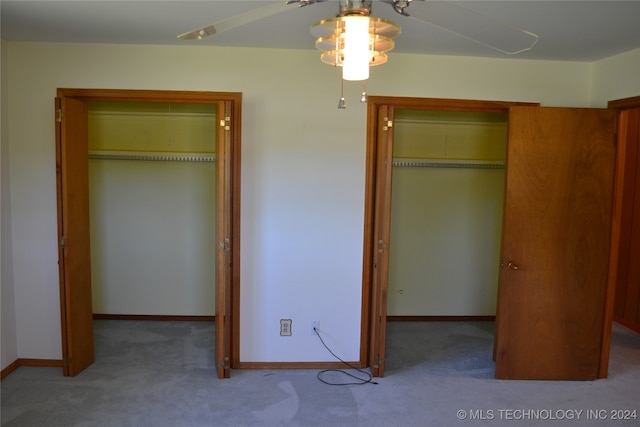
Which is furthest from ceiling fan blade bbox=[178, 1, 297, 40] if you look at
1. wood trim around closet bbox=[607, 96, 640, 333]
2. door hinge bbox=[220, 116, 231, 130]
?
wood trim around closet bbox=[607, 96, 640, 333]

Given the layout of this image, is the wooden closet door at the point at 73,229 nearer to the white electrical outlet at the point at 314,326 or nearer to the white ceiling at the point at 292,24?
the white ceiling at the point at 292,24

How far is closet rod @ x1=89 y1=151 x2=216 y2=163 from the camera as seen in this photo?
169 inches

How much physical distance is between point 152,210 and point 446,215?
2.95 meters

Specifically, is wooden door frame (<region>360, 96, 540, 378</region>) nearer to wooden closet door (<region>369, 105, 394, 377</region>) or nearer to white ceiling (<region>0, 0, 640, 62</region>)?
wooden closet door (<region>369, 105, 394, 377</region>)

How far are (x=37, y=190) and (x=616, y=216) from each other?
13.6ft

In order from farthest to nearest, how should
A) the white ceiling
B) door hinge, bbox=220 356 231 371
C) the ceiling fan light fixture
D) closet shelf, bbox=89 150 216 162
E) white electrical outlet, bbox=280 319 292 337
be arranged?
closet shelf, bbox=89 150 216 162 < white electrical outlet, bbox=280 319 292 337 < door hinge, bbox=220 356 231 371 < the white ceiling < the ceiling fan light fixture

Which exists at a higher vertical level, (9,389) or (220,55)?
(220,55)

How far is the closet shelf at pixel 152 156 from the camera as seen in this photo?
14.1ft

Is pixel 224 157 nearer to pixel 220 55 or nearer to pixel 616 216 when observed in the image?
pixel 220 55

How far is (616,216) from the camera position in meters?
3.20

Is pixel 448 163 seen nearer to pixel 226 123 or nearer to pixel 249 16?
pixel 226 123

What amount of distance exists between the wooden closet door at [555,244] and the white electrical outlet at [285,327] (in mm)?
1537

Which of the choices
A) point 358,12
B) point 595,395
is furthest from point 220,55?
point 595,395

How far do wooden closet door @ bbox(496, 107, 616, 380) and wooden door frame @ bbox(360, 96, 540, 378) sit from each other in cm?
32
